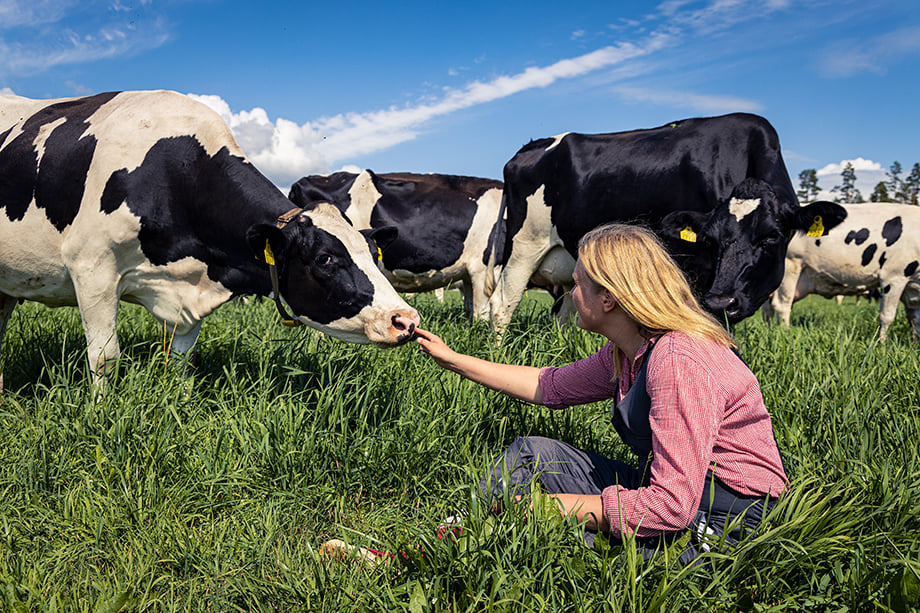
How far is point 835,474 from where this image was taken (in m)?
2.82

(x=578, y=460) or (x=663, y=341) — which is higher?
(x=663, y=341)

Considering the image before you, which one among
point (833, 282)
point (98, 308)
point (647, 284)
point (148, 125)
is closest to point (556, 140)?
point (148, 125)

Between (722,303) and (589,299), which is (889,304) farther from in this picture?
(589,299)

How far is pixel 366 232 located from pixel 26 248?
2.32 m

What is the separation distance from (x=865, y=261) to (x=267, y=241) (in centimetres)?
1037

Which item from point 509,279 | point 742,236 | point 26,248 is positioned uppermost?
point 26,248

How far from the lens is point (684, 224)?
528cm

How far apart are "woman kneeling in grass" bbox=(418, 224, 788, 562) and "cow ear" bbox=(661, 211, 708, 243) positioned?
3011 mm

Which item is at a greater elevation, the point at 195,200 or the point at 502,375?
the point at 195,200

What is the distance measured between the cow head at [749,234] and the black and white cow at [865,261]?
5.39 m

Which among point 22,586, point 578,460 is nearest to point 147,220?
point 22,586

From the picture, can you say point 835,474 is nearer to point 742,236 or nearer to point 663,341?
point 663,341

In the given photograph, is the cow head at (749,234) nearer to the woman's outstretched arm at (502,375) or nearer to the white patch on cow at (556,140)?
the white patch on cow at (556,140)

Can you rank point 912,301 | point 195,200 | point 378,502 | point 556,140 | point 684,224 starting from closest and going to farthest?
1. point 378,502
2. point 195,200
3. point 684,224
4. point 556,140
5. point 912,301
